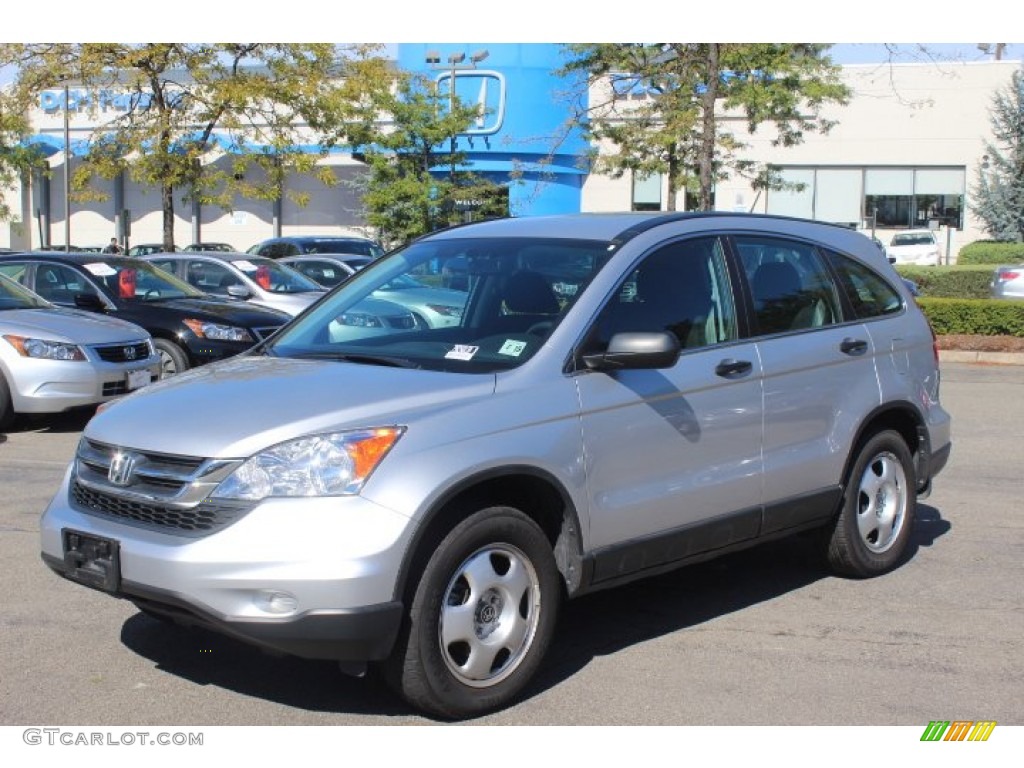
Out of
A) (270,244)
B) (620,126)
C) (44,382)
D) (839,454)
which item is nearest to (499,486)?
(839,454)

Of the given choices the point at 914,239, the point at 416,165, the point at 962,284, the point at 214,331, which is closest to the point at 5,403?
the point at 214,331

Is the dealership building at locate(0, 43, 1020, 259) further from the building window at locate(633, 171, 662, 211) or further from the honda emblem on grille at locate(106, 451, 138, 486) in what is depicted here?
the honda emblem on grille at locate(106, 451, 138, 486)

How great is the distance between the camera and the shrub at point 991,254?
38662mm

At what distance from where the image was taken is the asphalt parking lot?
459 cm

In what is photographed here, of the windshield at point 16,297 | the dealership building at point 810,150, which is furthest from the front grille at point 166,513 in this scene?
the dealership building at point 810,150

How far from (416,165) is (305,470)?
3153 centimetres

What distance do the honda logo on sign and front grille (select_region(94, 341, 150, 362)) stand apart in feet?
102

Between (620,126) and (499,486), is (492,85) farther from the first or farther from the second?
(499,486)

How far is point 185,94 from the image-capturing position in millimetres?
24391

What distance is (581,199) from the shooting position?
154 feet

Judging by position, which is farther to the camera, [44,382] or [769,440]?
[44,382]

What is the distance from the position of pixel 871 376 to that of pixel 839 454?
0.49 metres

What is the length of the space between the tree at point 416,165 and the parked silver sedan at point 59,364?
2200cm

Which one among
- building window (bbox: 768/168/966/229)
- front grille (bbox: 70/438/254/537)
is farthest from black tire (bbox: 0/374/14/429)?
building window (bbox: 768/168/966/229)
